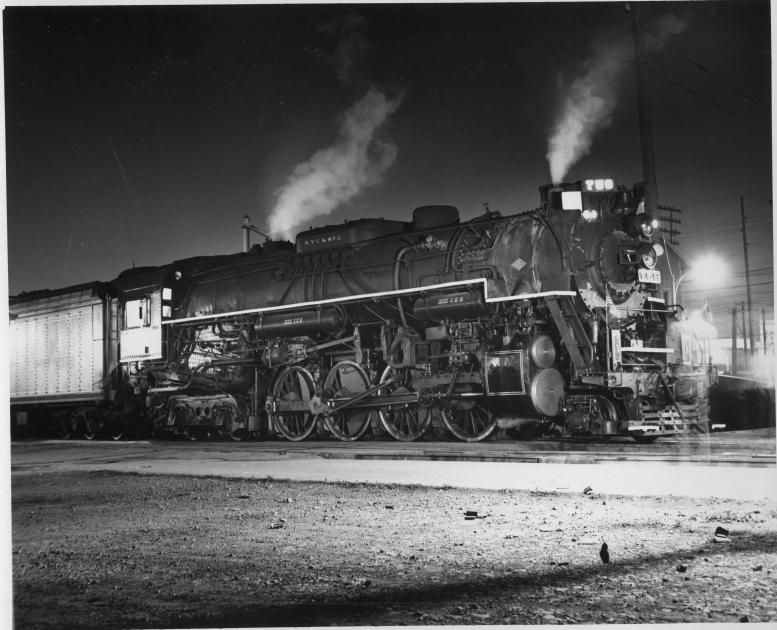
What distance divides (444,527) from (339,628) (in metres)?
1.67

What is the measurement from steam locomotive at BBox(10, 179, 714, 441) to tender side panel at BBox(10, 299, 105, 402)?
0.07 m

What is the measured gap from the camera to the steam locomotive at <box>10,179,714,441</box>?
1145 centimetres

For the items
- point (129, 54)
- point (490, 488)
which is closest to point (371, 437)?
point (490, 488)

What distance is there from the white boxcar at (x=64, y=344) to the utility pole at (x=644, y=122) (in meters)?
11.9

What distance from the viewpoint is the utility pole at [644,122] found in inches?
330

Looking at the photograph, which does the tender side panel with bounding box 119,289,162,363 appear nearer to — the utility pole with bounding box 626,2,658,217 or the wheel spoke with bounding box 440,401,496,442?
the wheel spoke with bounding box 440,401,496,442

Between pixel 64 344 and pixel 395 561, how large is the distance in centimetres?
1496

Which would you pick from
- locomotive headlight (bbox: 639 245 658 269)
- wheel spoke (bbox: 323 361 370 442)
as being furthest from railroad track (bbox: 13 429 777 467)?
locomotive headlight (bbox: 639 245 658 269)

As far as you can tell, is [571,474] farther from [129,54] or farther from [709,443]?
[129,54]

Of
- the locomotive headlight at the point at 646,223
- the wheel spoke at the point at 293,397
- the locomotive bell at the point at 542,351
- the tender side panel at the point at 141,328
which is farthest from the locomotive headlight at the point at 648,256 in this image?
the tender side panel at the point at 141,328

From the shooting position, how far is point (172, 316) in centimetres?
1695

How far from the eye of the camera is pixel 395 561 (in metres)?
5.50

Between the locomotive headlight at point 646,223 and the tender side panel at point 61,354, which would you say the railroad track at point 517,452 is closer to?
the locomotive headlight at point 646,223

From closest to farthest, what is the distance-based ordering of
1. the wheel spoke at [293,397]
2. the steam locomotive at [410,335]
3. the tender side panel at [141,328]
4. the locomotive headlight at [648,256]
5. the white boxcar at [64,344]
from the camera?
the steam locomotive at [410,335] < the locomotive headlight at [648,256] < the wheel spoke at [293,397] < the tender side panel at [141,328] < the white boxcar at [64,344]
